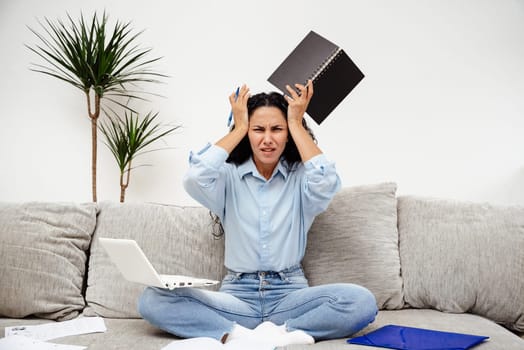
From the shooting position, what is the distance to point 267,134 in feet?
6.91

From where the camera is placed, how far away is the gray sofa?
2127mm

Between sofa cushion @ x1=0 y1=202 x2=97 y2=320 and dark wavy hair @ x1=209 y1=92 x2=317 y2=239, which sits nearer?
sofa cushion @ x1=0 y1=202 x2=97 y2=320

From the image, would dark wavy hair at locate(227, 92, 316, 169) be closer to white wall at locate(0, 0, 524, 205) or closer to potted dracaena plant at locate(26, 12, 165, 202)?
white wall at locate(0, 0, 524, 205)

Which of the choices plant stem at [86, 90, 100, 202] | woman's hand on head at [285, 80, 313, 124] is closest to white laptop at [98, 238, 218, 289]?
woman's hand on head at [285, 80, 313, 124]

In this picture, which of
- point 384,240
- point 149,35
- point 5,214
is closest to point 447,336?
point 384,240

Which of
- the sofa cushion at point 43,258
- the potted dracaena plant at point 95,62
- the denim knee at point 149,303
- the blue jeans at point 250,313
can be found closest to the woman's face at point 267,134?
the blue jeans at point 250,313

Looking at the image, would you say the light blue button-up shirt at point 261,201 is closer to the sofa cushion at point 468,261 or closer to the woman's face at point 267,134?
the woman's face at point 267,134

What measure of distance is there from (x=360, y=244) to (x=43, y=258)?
121 cm

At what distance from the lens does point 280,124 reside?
215 centimetres

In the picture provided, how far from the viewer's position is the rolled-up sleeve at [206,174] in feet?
6.72

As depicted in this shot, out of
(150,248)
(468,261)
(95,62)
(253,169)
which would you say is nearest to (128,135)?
(95,62)

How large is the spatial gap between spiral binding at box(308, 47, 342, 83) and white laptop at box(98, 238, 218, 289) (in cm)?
91

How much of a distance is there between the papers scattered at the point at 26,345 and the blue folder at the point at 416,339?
0.86m

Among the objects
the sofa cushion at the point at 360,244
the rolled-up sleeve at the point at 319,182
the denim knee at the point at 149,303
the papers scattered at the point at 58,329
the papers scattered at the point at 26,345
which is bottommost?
the papers scattered at the point at 58,329
